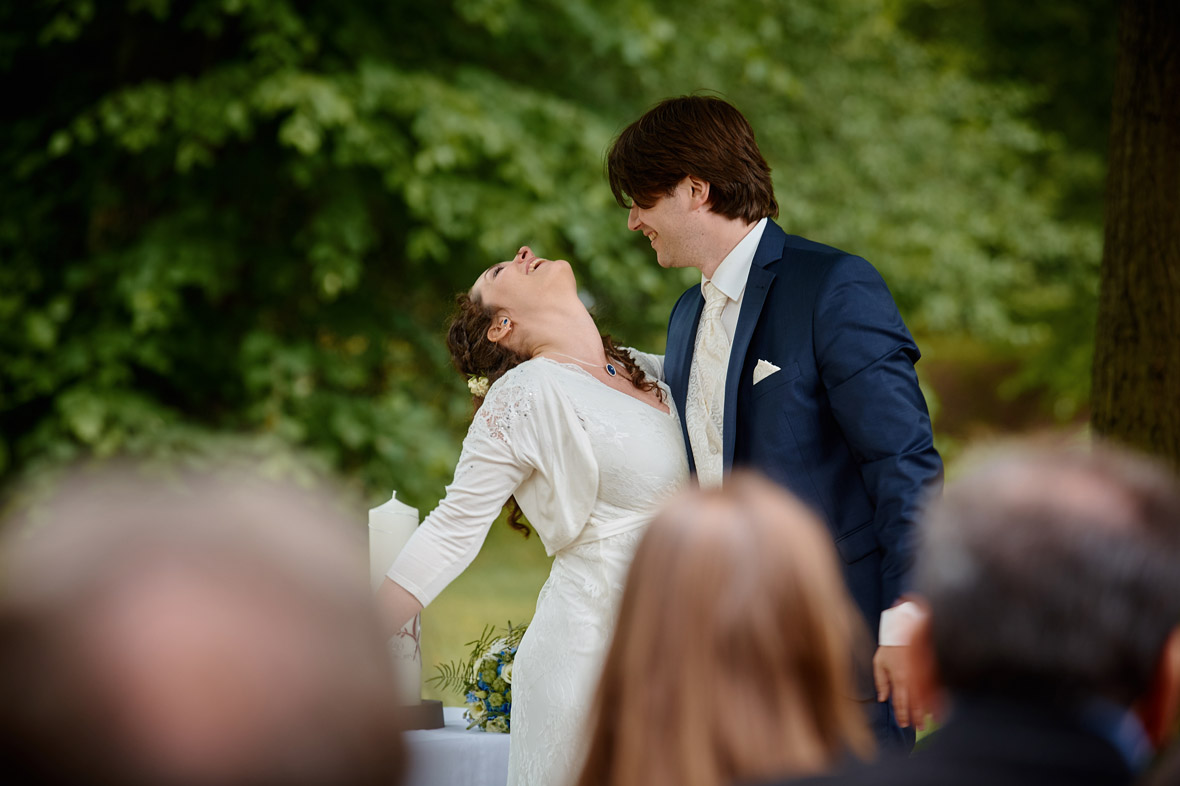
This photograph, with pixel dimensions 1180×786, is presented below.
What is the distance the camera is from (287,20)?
591 cm

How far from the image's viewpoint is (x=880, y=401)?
2330 mm

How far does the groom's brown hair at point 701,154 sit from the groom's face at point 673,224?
3 centimetres

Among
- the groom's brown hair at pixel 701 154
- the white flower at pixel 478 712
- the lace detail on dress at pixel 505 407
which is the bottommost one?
the white flower at pixel 478 712

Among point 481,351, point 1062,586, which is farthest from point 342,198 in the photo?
point 1062,586

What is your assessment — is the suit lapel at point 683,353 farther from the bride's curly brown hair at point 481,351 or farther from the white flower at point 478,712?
the white flower at point 478,712

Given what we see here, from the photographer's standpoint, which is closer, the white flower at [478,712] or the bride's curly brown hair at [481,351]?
the white flower at [478,712]

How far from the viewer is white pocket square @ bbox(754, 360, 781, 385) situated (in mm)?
2529

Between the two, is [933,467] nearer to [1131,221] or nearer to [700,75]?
[1131,221]

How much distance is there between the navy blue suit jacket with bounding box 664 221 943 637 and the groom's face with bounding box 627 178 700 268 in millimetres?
200

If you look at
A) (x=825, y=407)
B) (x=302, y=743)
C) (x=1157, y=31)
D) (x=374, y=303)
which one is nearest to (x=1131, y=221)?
(x=1157, y=31)

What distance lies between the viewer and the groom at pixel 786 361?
2303 millimetres

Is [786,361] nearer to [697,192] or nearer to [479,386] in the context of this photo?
[697,192]

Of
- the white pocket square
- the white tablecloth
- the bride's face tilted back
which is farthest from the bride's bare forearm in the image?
the white pocket square

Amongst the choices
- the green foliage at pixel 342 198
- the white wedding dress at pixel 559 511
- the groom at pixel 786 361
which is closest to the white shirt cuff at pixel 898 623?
the groom at pixel 786 361
